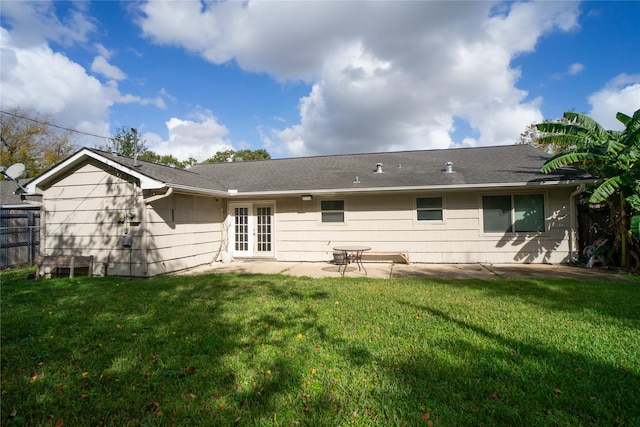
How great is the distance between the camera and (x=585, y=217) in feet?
31.2

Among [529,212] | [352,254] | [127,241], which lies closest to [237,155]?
[352,254]

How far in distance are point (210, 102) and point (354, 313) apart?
15.3 m

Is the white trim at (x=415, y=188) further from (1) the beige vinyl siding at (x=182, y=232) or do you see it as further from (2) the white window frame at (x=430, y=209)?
(1) the beige vinyl siding at (x=182, y=232)

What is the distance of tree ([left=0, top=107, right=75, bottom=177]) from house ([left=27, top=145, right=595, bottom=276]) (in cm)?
2536

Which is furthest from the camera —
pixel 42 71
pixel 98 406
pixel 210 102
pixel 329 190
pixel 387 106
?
pixel 387 106

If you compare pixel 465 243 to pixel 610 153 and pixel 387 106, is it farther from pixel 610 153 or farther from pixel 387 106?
pixel 387 106

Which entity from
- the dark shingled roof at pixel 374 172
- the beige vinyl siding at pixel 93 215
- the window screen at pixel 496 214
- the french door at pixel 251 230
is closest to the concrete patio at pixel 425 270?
the french door at pixel 251 230

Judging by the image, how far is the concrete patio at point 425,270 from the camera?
7871 mm

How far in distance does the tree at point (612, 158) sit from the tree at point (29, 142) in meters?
36.0

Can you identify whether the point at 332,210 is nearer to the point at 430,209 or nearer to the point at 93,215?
the point at 430,209

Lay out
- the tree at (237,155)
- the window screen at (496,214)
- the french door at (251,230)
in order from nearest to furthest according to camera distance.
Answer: the window screen at (496,214)
the french door at (251,230)
the tree at (237,155)

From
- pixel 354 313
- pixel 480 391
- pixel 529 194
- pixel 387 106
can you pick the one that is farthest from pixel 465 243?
pixel 387 106

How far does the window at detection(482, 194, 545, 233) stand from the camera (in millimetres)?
9555

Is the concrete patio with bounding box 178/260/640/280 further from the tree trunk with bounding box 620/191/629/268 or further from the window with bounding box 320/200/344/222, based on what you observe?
the window with bounding box 320/200/344/222
